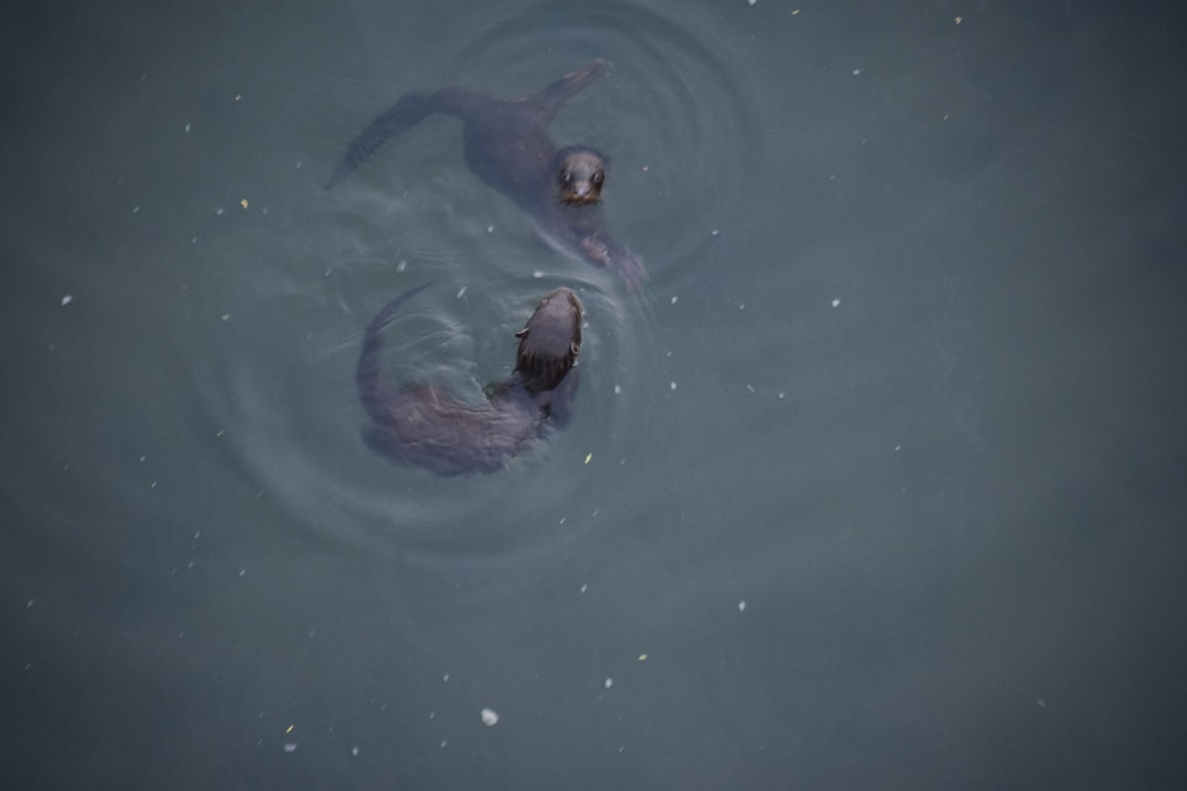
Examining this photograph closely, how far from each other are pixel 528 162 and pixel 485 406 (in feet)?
4.52

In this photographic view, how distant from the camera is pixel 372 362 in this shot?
14.1 feet

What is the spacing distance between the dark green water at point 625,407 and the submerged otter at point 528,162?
10 centimetres

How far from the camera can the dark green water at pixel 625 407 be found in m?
3.86

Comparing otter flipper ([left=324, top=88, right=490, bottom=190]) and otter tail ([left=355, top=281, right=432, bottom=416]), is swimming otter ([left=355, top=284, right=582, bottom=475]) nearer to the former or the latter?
otter tail ([left=355, top=281, right=432, bottom=416])

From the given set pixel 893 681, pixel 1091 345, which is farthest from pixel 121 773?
pixel 1091 345

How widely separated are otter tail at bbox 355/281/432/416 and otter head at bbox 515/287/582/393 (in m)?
0.70

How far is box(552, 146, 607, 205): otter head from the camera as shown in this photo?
453 cm

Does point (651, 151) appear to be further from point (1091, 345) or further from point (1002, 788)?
point (1002, 788)

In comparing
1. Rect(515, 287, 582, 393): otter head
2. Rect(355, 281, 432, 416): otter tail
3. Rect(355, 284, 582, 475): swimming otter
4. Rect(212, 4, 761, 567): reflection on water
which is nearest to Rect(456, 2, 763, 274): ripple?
Rect(212, 4, 761, 567): reflection on water

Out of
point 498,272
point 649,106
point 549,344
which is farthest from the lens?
point 649,106

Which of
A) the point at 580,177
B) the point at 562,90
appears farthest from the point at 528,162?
the point at 562,90

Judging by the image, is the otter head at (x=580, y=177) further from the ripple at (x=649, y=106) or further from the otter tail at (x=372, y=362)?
the otter tail at (x=372, y=362)

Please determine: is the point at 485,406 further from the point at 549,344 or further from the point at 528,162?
the point at 528,162

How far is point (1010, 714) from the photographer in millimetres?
3939
